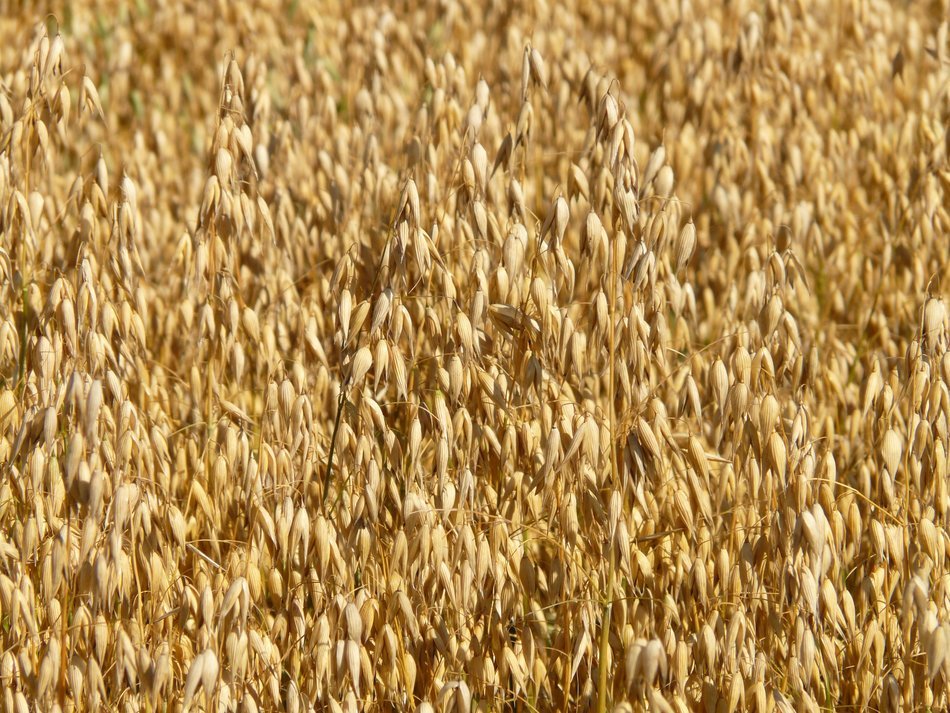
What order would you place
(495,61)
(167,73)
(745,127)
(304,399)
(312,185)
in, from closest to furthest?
(304,399), (312,185), (745,127), (495,61), (167,73)

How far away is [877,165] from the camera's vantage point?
3.25 metres

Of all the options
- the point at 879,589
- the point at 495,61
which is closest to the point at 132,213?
→ the point at 879,589

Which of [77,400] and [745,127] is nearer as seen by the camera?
[77,400]

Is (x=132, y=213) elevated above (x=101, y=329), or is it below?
A: above

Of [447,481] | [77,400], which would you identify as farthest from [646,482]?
[77,400]

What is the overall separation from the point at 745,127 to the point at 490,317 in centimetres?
194

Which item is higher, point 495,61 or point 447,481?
point 495,61

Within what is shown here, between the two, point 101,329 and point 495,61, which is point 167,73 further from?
point 101,329

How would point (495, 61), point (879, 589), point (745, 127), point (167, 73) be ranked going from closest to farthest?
point (879, 589) → point (745, 127) → point (495, 61) → point (167, 73)

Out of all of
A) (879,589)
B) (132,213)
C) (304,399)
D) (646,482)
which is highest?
(132,213)

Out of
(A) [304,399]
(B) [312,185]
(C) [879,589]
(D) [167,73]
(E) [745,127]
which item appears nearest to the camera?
(A) [304,399]

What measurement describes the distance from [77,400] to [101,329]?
0.28 meters

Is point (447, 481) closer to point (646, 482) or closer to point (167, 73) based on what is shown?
point (646, 482)

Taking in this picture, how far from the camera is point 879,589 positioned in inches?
76.6
